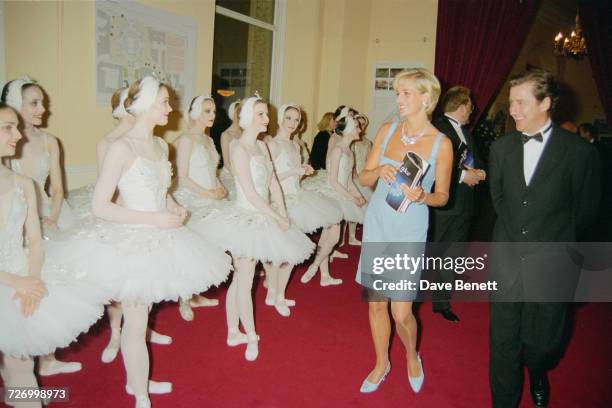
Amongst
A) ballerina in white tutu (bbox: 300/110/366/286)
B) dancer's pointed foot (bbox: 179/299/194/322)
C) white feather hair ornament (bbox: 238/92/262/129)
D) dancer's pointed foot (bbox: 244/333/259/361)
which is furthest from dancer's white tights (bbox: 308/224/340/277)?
white feather hair ornament (bbox: 238/92/262/129)

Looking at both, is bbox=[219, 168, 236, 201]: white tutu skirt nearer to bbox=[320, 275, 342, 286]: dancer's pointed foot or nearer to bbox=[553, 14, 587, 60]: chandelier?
bbox=[320, 275, 342, 286]: dancer's pointed foot

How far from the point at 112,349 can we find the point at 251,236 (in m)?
1.28

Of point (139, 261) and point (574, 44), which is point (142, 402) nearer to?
point (139, 261)

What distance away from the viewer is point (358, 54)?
816 cm

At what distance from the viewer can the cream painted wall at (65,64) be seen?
4004 millimetres

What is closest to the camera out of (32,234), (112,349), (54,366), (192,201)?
(32,234)

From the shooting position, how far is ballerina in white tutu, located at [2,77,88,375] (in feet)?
10.9

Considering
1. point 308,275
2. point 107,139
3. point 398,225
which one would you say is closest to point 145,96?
point 107,139

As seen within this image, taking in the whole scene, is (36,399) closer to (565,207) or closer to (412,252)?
(412,252)

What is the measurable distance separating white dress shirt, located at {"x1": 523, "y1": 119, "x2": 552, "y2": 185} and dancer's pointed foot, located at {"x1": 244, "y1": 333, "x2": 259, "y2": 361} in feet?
7.05

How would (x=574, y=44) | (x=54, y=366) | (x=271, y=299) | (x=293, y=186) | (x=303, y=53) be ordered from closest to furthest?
(x=54, y=366)
(x=271, y=299)
(x=293, y=186)
(x=303, y=53)
(x=574, y=44)

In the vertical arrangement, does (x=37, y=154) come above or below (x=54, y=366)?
above

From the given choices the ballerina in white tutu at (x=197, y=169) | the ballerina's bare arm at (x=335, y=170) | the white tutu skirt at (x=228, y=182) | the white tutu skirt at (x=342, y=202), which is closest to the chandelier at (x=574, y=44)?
the white tutu skirt at (x=342, y=202)

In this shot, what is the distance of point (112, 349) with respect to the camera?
125 inches
